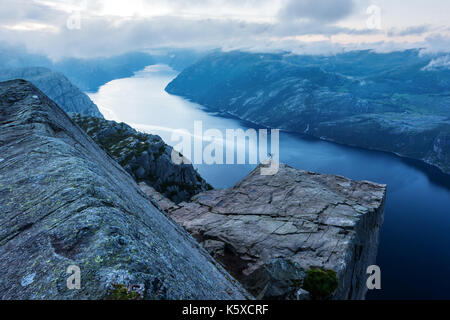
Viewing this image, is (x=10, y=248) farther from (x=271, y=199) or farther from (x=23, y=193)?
(x=271, y=199)

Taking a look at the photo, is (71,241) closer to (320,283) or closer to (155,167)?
(320,283)
